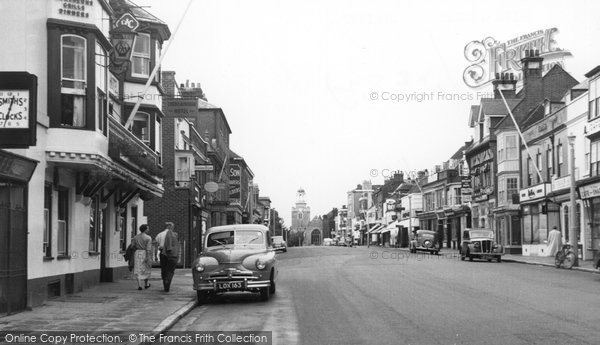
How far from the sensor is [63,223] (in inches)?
705

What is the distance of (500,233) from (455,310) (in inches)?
1765

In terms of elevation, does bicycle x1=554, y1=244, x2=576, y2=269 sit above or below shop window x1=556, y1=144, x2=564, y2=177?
below

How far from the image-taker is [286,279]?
24.9 meters

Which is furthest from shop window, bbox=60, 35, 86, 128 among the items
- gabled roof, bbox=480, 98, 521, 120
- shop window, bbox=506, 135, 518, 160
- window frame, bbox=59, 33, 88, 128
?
gabled roof, bbox=480, 98, 521, 120

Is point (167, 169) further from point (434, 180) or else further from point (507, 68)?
point (434, 180)

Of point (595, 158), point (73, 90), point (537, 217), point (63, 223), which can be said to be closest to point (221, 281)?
point (63, 223)

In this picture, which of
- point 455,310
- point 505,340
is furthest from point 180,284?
point 505,340

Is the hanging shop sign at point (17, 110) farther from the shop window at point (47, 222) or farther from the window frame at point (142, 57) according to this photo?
the window frame at point (142, 57)

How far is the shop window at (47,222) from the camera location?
1639 cm

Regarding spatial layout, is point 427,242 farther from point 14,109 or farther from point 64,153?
point 14,109

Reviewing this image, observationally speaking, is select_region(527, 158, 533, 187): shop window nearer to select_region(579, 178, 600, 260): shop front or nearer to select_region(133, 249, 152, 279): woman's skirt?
select_region(579, 178, 600, 260): shop front

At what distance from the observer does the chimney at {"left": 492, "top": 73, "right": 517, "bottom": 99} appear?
62.3 meters

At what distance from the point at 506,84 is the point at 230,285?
168 ft

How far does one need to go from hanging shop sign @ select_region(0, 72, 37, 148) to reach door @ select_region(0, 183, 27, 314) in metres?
3.56
